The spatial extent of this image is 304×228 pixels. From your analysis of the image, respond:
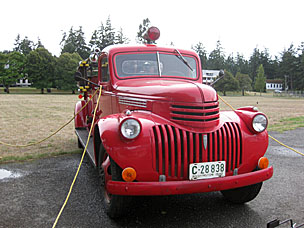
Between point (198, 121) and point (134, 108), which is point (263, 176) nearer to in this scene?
point (198, 121)

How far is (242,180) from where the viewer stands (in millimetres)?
3111

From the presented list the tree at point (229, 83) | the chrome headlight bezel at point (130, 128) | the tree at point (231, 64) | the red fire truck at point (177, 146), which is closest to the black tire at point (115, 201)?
the red fire truck at point (177, 146)

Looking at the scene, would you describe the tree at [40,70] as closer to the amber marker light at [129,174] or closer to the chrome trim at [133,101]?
the chrome trim at [133,101]

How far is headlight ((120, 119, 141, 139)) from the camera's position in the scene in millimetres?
2977

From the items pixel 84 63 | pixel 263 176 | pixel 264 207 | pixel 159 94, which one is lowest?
pixel 264 207

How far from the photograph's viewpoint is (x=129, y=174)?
2.90 meters

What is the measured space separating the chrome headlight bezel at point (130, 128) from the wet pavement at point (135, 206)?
110 centimetres

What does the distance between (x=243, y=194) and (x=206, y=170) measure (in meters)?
0.99

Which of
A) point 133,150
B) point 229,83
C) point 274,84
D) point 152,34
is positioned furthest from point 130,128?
point 274,84

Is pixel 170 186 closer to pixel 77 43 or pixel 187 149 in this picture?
pixel 187 149

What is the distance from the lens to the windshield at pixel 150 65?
4.48 m

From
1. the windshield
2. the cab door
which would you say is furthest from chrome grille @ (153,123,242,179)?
the cab door

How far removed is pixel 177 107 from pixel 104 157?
112 cm

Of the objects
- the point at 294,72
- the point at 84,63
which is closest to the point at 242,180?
the point at 84,63
